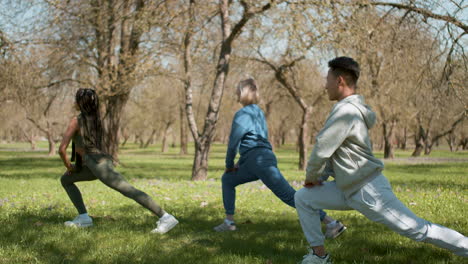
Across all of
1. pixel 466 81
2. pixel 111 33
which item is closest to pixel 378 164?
pixel 466 81

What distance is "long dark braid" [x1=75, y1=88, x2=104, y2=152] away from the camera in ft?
17.6

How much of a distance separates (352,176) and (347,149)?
0.73 ft

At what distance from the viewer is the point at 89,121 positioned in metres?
5.41

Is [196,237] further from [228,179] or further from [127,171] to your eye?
[127,171]

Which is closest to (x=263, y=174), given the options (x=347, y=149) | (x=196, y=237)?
(x=196, y=237)

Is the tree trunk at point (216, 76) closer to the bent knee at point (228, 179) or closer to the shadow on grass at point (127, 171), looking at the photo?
the shadow on grass at point (127, 171)

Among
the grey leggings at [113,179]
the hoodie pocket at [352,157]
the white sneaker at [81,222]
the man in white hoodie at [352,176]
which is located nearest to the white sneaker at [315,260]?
the man in white hoodie at [352,176]

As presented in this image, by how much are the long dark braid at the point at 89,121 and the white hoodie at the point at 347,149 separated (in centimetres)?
306

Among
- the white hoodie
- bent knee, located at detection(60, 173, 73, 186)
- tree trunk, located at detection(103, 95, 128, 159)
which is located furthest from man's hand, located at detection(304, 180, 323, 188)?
tree trunk, located at detection(103, 95, 128, 159)

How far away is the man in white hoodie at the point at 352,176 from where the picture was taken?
3283 mm

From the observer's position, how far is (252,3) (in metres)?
12.7

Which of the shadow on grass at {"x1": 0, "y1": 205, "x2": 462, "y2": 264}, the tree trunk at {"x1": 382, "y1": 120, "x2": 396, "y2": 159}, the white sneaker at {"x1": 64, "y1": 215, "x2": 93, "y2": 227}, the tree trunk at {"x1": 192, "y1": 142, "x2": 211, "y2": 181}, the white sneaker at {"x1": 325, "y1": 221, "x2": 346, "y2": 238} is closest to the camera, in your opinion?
the shadow on grass at {"x1": 0, "y1": 205, "x2": 462, "y2": 264}

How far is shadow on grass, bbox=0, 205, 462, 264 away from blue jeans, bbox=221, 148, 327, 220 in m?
0.58

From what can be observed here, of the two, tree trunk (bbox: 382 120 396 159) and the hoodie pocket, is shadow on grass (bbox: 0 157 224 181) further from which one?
tree trunk (bbox: 382 120 396 159)
